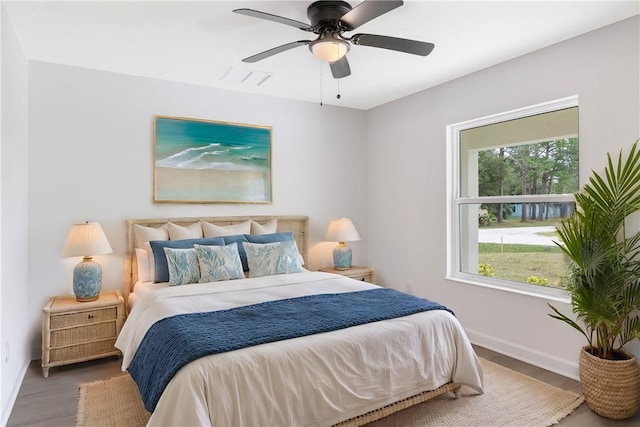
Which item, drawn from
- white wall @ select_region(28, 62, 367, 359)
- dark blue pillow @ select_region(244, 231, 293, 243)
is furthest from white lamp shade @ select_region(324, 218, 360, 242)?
dark blue pillow @ select_region(244, 231, 293, 243)

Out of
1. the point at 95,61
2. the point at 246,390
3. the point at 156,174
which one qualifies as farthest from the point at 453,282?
the point at 95,61

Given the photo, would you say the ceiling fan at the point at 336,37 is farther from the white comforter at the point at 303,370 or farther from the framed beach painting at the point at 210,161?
the framed beach painting at the point at 210,161

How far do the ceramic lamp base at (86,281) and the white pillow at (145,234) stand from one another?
45 centimetres

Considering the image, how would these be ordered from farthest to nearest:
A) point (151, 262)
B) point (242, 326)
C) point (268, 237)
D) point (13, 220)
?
1. point (268, 237)
2. point (151, 262)
3. point (13, 220)
4. point (242, 326)

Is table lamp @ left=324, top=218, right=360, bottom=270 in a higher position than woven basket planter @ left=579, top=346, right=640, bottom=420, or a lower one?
higher

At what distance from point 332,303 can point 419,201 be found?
2114 millimetres

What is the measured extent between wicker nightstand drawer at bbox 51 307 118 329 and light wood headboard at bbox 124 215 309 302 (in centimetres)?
39

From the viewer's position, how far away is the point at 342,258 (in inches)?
178

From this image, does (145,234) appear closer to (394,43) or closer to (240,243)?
(240,243)

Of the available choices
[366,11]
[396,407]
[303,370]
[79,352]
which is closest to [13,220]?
[79,352]

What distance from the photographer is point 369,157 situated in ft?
16.7

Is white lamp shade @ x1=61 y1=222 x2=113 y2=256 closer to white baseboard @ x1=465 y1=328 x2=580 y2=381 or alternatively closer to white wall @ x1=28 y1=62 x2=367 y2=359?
white wall @ x1=28 y1=62 x2=367 y2=359

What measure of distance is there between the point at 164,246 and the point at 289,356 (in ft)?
6.36

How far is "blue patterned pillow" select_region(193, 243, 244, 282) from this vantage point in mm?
3299
